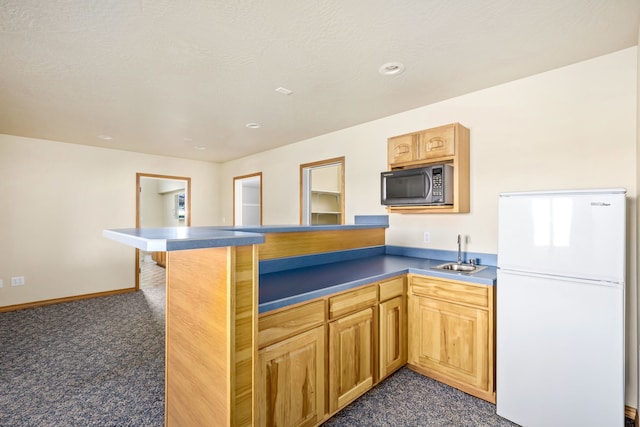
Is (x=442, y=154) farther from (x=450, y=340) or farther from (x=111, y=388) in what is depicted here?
(x=111, y=388)

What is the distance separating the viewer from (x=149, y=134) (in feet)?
13.4

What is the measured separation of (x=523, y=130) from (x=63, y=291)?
614 centimetres

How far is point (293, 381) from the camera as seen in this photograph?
1615 millimetres

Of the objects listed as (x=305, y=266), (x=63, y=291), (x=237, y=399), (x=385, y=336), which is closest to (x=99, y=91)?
(x=305, y=266)

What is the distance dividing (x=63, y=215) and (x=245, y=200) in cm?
290

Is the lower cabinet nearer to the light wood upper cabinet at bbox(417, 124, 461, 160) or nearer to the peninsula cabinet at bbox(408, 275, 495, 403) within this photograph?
the peninsula cabinet at bbox(408, 275, 495, 403)

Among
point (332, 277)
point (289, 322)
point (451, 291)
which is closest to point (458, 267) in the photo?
point (451, 291)

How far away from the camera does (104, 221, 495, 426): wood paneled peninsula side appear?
1.15 m

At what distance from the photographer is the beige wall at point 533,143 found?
2.02m

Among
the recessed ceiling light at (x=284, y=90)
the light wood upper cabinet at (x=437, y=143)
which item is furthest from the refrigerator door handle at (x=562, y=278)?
the recessed ceiling light at (x=284, y=90)

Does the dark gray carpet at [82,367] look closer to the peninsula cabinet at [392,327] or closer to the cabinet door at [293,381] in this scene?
the cabinet door at [293,381]

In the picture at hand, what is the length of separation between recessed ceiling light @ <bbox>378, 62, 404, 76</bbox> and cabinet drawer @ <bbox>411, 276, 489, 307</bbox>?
161 cm

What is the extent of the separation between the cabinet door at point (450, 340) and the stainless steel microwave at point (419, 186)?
851 millimetres

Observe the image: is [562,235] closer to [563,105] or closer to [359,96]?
[563,105]
